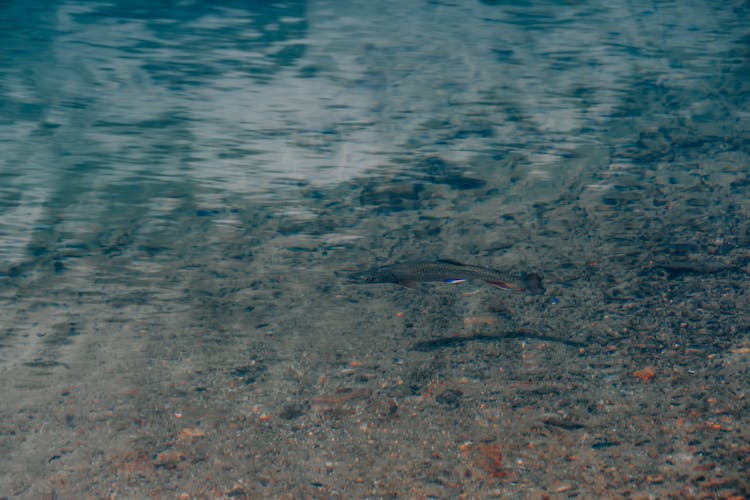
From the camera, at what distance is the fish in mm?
5035

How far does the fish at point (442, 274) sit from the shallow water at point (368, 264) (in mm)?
249

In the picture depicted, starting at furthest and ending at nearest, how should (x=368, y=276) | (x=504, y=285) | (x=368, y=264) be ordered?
(x=368, y=264)
(x=368, y=276)
(x=504, y=285)

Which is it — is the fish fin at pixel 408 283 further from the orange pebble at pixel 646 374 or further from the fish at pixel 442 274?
the orange pebble at pixel 646 374

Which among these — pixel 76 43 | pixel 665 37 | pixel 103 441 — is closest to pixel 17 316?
pixel 103 441

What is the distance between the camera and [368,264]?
19.7ft

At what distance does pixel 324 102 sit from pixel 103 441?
692 centimetres

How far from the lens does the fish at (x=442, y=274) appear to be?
504cm

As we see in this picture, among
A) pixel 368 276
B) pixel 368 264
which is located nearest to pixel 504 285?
pixel 368 276

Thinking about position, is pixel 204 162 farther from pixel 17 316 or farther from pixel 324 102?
pixel 17 316

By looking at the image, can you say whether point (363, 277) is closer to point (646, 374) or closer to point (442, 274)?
point (442, 274)

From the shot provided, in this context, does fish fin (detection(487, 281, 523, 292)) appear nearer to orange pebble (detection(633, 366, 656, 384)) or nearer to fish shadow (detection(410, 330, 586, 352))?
fish shadow (detection(410, 330, 586, 352))

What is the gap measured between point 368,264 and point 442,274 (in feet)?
3.32

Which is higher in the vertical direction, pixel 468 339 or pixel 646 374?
pixel 646 374

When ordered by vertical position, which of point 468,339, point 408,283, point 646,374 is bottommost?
point 468,339
